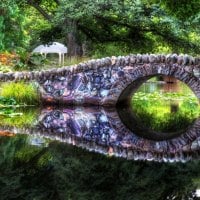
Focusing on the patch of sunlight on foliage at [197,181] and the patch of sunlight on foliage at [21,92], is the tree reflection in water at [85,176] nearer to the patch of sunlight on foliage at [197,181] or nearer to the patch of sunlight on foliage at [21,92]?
the patch of sunlight on foliage at [197,181]

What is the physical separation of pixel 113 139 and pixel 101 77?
866 centimetres

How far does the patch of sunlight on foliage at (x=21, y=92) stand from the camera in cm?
1745

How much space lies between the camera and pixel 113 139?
9258 mm

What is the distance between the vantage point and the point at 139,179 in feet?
18.4

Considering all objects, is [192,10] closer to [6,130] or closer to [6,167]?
[6,130]

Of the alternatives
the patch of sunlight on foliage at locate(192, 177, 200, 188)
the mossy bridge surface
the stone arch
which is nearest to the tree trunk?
the mossy bridge surface

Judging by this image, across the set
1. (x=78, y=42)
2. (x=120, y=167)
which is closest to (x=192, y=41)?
(x=78, y=42)

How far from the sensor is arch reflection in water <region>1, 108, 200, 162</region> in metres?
7.68

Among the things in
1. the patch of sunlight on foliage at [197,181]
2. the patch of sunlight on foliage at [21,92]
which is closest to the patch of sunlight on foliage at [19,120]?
the patch of sunlight on foliage at [21,92]

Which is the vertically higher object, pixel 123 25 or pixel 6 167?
pixel 123 25

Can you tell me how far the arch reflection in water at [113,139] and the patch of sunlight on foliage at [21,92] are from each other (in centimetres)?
498

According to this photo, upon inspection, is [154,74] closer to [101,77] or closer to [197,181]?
[101,77]

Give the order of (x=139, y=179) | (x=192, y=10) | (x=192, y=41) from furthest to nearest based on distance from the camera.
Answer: (x=192, y=41) < (x=192, y=10) < (x=139, y=179)

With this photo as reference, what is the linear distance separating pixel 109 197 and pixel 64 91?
13.4 m
